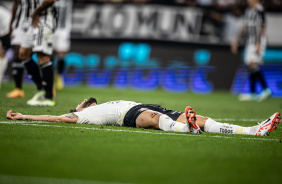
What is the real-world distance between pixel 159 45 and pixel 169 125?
1114 cm

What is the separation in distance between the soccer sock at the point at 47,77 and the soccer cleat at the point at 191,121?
3.78 meters

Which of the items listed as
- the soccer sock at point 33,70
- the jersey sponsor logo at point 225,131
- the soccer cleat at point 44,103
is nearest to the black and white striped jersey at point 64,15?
the soccer sock at point 33,70

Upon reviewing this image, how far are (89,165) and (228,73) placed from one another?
1270cm

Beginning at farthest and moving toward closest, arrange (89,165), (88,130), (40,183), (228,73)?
(228,73) < (88,130) < (89,165) < (40,183)

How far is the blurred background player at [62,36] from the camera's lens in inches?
565

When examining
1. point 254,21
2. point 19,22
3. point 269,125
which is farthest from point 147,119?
point 254,21

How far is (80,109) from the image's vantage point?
5.58m

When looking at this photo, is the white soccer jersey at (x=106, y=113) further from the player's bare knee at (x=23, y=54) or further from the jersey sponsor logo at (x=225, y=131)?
the player's bare knee at (x=23, y=54)

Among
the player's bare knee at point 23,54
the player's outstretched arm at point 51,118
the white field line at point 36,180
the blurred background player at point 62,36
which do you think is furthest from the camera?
the blurred background player at point 62,36

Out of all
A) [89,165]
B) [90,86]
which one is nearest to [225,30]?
[90,86]

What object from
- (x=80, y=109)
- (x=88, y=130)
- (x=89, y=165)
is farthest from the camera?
(x=80, y=109)

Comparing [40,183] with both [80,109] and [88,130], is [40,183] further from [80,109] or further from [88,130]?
[80,109]

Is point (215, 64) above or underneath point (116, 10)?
underneath

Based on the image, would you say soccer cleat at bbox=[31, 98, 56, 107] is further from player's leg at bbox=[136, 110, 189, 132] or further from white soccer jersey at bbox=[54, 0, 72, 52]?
white soccer jersey at bbox=[54, 0, 72, 52]
